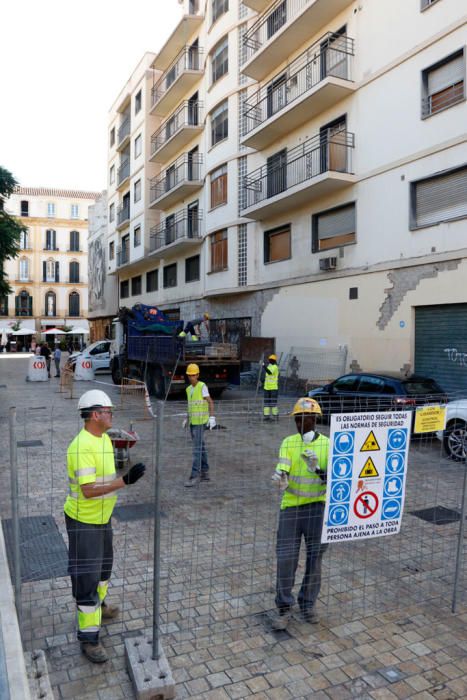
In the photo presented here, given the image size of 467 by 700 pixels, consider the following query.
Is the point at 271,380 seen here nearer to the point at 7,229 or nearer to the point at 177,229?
the point at 7,229

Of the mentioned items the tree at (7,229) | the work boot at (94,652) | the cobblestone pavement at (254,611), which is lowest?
the cobblestone pavement at (254,611)

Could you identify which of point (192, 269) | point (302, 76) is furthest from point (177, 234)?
point (302, 76)

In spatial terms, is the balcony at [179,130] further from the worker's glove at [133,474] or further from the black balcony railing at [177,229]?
the worker's glove at [133,474]

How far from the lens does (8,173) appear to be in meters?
25.0

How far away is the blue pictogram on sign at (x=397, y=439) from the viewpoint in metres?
4.12

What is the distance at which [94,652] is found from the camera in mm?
3520

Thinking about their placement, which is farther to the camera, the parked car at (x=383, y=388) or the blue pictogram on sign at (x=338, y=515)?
the parked car at (x=383, y=388)

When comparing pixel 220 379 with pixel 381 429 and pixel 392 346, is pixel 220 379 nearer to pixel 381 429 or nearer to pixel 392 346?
pixel 392 346

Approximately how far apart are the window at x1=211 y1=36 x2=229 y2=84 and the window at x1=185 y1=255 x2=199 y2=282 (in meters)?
8.16

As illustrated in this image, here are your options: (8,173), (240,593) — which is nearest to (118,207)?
(8,173)

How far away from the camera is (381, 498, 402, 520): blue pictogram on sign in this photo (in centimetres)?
415

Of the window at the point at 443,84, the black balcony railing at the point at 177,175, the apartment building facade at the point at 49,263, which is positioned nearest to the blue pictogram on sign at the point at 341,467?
the window at the point at 443,84

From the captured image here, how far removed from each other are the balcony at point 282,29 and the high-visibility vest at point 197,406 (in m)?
14.5

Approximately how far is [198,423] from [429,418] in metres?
3.45
